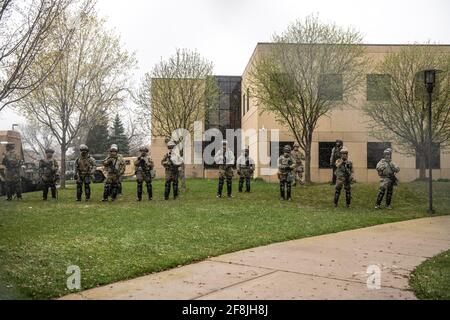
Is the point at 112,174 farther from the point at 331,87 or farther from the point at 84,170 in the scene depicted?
the point at 331,87

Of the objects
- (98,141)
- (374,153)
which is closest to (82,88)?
(374,153)

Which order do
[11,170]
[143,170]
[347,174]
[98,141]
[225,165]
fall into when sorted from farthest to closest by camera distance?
[98,141] < [225,165] < [11,170] < [143,170] < [347,174]

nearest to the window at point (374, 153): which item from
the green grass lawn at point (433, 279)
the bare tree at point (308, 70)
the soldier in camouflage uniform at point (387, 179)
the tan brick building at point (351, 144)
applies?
the tan brick building at point (351, 144)

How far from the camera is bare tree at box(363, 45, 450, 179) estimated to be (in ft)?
72.3

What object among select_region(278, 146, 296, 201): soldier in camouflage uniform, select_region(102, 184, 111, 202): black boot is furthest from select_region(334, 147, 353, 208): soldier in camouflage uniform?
select_region(102, 184, 111, 202): black boot

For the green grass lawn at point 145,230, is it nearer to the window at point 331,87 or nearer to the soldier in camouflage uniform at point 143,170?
the soldier in camouflage uniform at point 143,170

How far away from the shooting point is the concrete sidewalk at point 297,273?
5.23 m

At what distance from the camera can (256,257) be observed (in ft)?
23.7

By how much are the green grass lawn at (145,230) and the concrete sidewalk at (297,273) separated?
0.41 metres

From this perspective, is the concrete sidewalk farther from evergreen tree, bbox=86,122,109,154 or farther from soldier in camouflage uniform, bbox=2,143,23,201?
evergreen tree, bbox=86,122,109,154

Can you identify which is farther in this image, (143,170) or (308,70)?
(308,70)

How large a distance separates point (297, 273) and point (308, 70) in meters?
16.5

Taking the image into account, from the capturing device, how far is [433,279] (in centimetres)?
599
